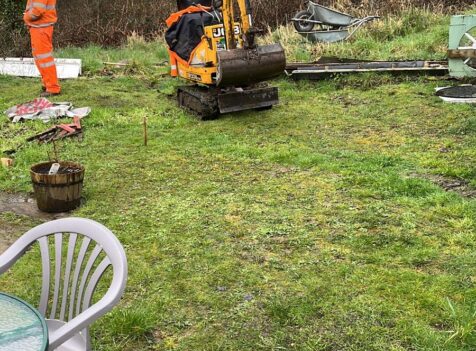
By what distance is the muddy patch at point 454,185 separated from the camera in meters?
5.04

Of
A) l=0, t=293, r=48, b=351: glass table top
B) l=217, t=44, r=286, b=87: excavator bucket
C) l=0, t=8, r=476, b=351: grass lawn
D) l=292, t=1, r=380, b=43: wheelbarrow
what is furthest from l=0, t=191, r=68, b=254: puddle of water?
l=292, t=1, r=380, b=43: wheelbarrow

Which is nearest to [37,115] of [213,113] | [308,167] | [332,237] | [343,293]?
[213,113]

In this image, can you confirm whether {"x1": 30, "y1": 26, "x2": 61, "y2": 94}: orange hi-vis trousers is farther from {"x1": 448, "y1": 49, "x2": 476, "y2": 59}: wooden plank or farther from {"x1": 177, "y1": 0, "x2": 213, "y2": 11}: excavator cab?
{"x1": 448, "y1": 49, "x2": 476, "y2": 59}: wooden plank

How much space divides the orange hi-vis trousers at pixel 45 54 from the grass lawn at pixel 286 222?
151 centimetres

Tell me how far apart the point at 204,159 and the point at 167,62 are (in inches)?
272

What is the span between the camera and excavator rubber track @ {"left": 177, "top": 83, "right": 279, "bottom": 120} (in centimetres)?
772

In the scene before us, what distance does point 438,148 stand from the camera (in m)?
6.22

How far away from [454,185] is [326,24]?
27.0ft

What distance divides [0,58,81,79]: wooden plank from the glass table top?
9.81 metres

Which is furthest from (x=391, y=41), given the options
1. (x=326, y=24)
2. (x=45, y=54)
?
(x=45, y=54)

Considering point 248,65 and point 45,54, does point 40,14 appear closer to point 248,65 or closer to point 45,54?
point 45,54

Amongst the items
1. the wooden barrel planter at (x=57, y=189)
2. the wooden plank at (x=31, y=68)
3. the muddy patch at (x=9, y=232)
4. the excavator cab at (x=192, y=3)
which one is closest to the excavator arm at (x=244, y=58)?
the excavator cab at (x=192, y=3)

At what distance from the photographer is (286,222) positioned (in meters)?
4.61

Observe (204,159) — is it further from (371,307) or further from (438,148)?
(371,307)
